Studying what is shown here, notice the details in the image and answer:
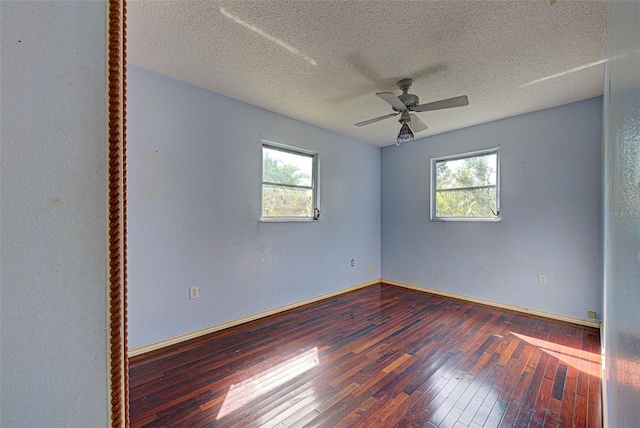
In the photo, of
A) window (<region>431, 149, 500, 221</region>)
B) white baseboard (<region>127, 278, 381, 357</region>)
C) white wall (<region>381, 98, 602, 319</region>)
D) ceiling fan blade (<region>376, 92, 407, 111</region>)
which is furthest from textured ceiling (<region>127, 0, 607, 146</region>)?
white baseboard (<region>127, 278, 381, 357</region>)

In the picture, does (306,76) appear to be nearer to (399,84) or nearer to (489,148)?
(399,84)

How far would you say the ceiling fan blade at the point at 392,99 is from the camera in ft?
7.31

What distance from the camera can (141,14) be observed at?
1730 millimetres

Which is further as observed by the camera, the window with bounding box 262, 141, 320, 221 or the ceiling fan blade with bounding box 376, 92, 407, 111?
the window with bounding box 262, 141, 320, 221

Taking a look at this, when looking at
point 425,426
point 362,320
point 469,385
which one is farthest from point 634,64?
point 362,320

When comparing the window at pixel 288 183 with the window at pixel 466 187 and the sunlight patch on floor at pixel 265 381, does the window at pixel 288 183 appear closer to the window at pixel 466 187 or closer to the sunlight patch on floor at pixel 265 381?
the sunlight patch on floor at pixel 265 381

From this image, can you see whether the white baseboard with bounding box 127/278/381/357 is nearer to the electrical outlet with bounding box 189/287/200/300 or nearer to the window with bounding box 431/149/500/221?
the electrical outlet with bounding box 189/287/200/300

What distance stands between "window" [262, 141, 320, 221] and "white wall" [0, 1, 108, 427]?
8.89 feet

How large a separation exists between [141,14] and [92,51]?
5.46 ft

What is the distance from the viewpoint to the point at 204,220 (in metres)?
2.72

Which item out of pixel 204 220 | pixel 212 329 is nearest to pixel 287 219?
pixel 204 220

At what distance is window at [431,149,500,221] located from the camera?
3627mm

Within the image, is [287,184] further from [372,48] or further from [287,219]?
[372,48]

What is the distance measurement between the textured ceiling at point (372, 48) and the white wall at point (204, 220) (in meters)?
0.29
